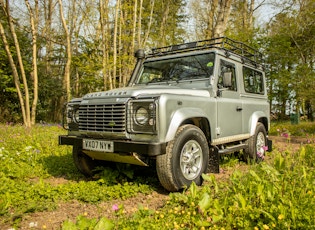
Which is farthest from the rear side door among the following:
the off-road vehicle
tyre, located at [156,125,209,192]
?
tyre, located at [156,125,209,192]

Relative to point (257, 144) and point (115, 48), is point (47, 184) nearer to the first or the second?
point (257, 144)

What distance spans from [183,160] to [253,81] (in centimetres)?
326

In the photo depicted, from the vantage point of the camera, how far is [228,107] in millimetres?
4699

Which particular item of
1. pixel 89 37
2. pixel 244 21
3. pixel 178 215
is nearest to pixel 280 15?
pixel 244 21

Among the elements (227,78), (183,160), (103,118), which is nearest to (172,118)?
(183,160)

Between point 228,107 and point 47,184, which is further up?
point 228,107

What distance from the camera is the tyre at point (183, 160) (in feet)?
11.1

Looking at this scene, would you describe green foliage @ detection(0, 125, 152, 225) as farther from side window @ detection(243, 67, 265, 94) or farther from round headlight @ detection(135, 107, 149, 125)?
side window @ detection(243, 67, 265, 94)

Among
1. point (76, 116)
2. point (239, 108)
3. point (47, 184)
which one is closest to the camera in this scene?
point (47, 184)

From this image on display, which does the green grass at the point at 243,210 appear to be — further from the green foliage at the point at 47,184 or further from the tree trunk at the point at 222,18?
the tree trunk at the point at 222,18

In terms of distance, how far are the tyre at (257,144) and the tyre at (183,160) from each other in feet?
5.52

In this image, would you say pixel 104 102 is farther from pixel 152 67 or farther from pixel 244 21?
pixel 244 21

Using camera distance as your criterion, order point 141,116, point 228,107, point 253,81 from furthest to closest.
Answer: point 253,81
point 228,107
point 141,116

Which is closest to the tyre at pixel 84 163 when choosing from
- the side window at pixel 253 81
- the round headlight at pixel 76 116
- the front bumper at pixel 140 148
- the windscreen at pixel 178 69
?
the round headlight at pixel 76 116
